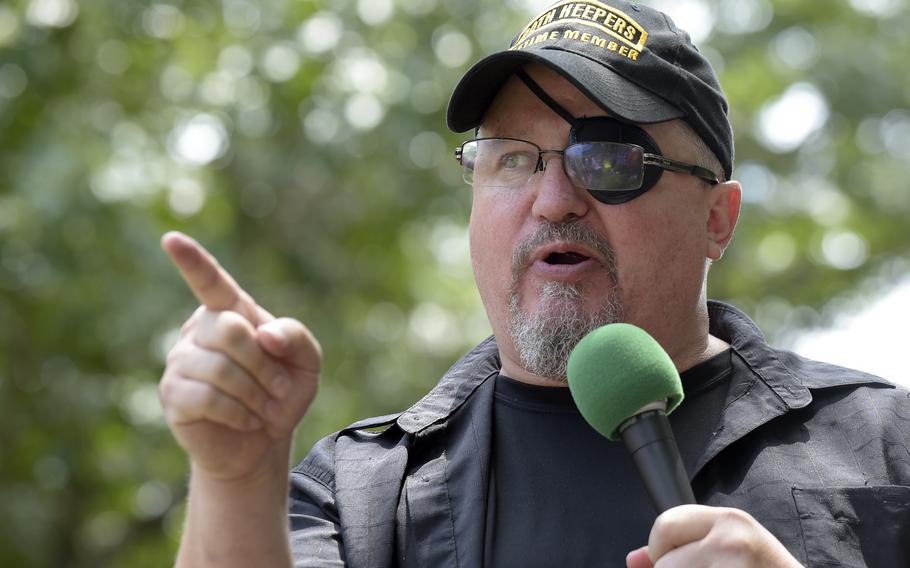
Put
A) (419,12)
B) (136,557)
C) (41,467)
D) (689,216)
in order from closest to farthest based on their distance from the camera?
(689,216) → (41,467) → (419,12) → (136,557)

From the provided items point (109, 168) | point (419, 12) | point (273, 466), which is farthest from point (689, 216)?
point (419, 12)

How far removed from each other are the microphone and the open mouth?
0.70 m

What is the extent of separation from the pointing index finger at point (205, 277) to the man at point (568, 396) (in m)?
0.90

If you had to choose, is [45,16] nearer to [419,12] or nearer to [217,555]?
[419,12]

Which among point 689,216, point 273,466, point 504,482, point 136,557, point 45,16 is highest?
point 45,16

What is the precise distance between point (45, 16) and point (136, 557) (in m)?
5.77

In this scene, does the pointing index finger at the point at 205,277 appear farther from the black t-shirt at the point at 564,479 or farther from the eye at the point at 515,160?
the eye at the point at 515,160

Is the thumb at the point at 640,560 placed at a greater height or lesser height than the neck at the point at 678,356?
lesser

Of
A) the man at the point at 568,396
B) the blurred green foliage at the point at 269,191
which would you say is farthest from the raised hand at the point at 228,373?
the blurred green foliage at the point at 269,191

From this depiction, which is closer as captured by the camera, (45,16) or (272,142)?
(45,16)

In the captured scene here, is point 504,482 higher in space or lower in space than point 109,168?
lower

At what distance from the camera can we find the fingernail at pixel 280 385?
2207mm

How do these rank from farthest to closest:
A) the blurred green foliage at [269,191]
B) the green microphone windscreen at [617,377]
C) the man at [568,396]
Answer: the blurred green foliage at [269,191] → the man at [568,396] → the green microphone windscreen at [617,377]

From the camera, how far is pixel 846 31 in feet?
44.5
